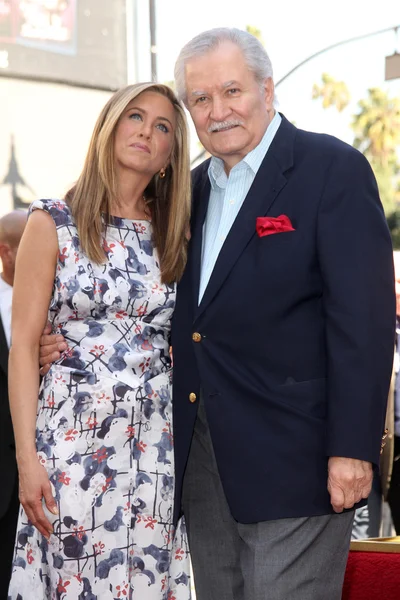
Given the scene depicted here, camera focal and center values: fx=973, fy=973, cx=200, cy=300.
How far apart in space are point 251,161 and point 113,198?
0.44 m

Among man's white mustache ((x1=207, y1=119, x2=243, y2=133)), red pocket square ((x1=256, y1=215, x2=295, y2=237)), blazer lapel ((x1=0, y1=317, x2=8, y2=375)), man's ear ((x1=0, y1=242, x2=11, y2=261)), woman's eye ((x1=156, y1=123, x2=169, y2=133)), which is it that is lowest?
blazer lapel ((x1=0, y1=317, x2=8, y2=375))

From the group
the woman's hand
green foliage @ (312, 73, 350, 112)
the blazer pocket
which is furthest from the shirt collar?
green foliage @ (312, 73, 350, 112)

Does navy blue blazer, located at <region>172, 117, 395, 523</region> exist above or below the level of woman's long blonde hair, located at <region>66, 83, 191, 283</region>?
below

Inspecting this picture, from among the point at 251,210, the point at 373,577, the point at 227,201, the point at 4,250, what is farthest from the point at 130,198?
the point at 4,250

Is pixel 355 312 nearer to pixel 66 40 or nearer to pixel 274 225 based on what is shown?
pixel 274 225

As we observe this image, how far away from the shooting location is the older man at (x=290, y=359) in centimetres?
251

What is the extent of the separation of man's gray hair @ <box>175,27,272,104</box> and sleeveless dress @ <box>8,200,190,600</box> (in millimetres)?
587

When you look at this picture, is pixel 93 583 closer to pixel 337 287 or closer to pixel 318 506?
pixel 318 506

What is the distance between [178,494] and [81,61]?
8571 mm

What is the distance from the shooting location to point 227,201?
9.21 feet

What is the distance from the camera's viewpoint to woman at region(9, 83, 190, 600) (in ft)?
8.83

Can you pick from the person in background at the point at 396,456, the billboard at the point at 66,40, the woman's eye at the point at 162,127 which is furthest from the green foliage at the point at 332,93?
the woman's eye at the point at 162,127

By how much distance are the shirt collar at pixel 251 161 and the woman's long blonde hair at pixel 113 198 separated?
121 millimetres

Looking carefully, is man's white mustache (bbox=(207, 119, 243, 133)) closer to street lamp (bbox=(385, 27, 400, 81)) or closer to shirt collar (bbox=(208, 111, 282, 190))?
shirt collar (bbox=(208, 111, 282, 190))
